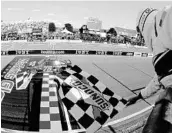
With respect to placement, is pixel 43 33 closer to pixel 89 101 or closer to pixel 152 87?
pixel 89 101

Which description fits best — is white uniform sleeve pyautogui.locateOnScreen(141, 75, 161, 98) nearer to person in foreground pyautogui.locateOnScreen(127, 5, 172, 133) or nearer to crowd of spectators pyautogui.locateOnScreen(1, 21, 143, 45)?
person in foreground pyautogui.locateOnScreen(127, 5, 172, 133)

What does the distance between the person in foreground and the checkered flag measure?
681 mm

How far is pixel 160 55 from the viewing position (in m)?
0.85

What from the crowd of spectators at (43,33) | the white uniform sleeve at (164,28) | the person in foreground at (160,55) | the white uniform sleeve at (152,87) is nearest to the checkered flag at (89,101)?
the white uniform sleeve at (152,87)

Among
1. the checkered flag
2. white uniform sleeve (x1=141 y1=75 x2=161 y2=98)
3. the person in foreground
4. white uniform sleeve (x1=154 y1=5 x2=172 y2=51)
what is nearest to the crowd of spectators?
the checkered flag

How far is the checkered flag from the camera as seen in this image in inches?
64.5

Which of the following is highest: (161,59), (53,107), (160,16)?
(160,16)

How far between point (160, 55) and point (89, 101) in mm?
1008

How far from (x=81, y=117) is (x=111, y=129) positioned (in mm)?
2182

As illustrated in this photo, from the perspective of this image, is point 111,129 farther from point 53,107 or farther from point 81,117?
point 81,117

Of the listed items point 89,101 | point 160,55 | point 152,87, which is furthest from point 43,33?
point 160,55

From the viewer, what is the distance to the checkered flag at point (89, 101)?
1.64m

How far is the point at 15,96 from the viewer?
4621 millimetres

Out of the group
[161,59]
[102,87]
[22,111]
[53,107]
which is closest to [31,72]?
[22,111]
